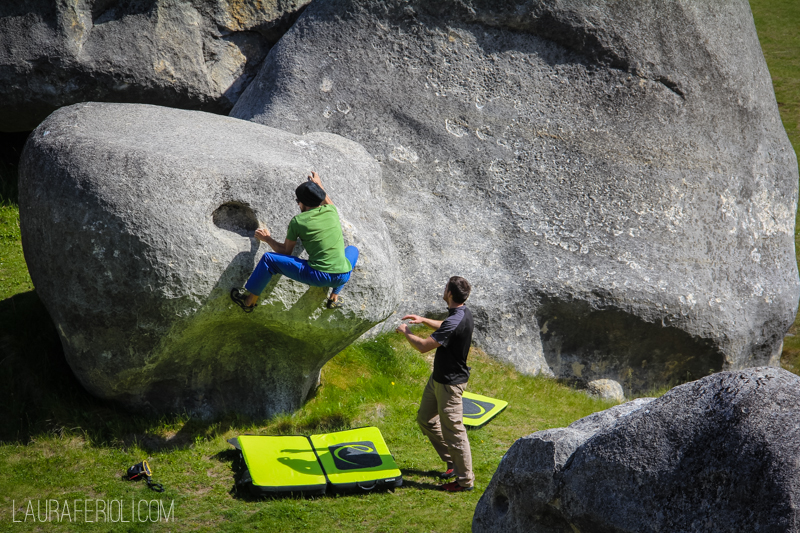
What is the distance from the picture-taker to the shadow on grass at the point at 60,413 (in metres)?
6.92

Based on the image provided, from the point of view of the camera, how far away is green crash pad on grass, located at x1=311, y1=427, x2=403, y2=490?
6.38 metres

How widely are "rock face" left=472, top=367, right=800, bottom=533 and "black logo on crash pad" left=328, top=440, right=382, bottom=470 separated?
2515mm

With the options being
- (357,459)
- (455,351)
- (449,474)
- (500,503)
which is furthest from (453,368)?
(500,503)

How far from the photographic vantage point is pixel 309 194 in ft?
20.9

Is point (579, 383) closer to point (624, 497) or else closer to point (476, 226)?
point (476, 226)

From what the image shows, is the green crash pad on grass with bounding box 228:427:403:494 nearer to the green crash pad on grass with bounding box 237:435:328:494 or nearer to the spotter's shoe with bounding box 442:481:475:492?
the green crash pad on grass with bounding box 237:435:328:494

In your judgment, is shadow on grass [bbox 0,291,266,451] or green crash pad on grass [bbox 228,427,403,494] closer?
green crash pad on grass [bbox 228,427,403,494]

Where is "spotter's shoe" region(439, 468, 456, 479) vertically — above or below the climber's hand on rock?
below

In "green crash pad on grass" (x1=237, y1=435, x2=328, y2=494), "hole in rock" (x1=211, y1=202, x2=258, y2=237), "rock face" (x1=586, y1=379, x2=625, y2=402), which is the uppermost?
"hole in rock" (x1=211, y1=202, x2=258, y2=237)

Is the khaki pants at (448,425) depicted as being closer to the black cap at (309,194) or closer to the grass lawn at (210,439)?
the grass lawn at (210,439)

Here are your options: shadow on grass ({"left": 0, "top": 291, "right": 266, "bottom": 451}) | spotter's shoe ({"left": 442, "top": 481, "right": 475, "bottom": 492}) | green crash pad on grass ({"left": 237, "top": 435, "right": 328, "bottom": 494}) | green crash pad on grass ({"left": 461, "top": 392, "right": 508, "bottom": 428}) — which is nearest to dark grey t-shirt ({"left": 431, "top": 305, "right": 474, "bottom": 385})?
spotter's shoe ({"left": 442, "top": 481, "right": 475, "bottom": 492})

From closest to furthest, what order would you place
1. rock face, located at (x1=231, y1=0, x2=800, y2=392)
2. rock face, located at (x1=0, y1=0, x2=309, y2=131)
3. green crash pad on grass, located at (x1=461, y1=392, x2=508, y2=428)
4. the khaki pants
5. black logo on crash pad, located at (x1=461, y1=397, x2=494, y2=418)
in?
1. the khaki pants
2. green crash pad on grass, located at (x1=461, y1=392, x2=508, y2=428)
3. black logo on crash pad, located at (x1=461, y1=397, x2=494, y2=418)
4. rock face, located at (x1=231, y1=0, x2=800, y2=392)
5. rock face, located at (x1=0, y1=0, x2=309, y2=131)

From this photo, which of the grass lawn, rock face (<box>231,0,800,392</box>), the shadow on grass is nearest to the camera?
the grass lawn

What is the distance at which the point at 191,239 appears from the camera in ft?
20.9
